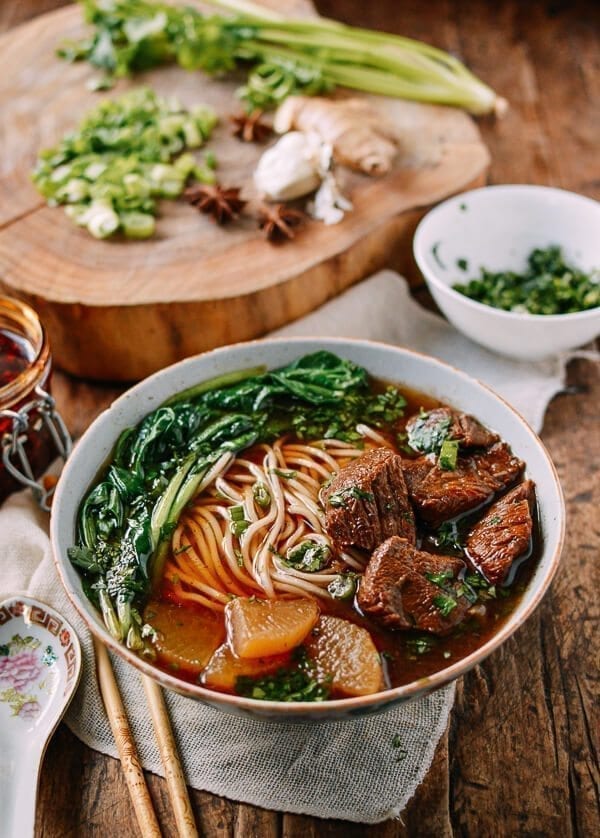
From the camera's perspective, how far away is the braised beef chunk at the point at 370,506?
10.6 ft

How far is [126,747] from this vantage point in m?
3.10

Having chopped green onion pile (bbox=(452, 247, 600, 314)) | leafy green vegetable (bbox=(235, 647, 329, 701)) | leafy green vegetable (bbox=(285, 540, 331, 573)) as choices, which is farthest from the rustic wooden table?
leafy green vegetable (bbox=(285, 540, 331, 573))

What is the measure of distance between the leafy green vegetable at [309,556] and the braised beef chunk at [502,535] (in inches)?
20.9

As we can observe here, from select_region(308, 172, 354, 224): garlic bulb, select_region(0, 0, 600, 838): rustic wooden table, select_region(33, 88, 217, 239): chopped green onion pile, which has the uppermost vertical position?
select_region(33, 88, 217, 239): chopped green onion pile

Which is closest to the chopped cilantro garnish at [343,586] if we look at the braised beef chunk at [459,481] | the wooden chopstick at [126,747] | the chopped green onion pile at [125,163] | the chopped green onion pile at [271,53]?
the braised beef chunk at [459,481]

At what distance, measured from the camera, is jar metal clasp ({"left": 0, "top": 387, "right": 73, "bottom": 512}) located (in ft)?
12.4

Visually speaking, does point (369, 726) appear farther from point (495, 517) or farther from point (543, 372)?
point (543, 372)

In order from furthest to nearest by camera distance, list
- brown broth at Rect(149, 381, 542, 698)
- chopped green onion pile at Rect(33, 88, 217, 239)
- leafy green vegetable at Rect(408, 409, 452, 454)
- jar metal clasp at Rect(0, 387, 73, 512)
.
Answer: chopped green onion pile at Rect(33, 88, 217, 239) < jar metal clasp at Rect(0, 387, 73, 512) < leafy green vegetable at Rect(408, 409, 452, 454) < brown broth at Rect(149, 381, 542, 698)

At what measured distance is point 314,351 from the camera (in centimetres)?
387

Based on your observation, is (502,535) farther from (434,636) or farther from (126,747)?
(126,747)

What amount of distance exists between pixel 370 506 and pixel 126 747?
3.94 ft

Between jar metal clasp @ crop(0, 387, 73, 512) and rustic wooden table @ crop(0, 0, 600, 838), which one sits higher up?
jar metal clasp @ crop(0, 387, 73, 512)

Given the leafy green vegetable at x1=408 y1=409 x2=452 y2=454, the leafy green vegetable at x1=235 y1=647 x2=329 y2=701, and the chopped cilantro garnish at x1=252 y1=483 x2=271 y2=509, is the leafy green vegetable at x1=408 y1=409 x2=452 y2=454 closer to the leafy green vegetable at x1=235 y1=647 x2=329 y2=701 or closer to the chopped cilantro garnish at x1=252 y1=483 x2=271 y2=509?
the chopped cilantro garnish at x1=252 y1=483 x2=271 y2=509

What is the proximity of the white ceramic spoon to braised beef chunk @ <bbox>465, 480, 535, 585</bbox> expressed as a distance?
5.06 ft
